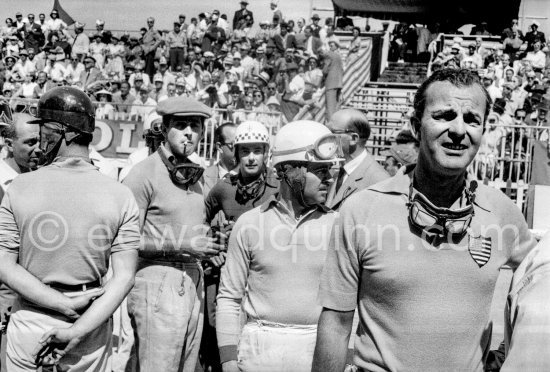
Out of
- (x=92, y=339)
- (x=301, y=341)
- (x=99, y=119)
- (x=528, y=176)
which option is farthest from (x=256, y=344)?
(x=99, y=119)

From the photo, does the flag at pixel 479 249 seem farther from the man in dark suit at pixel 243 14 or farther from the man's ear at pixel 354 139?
the man in dark suit at pixel 243 14

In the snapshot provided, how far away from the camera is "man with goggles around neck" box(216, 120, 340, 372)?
13.2 feet

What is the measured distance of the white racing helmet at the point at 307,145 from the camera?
13.9 feet

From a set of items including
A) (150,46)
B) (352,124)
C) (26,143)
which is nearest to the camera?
(26,143)

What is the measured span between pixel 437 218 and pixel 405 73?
794 inches

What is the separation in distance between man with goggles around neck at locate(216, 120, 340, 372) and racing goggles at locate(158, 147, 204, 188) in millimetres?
1063

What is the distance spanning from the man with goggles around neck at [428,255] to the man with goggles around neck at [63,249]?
159 cm

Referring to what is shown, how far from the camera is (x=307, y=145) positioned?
168 inches

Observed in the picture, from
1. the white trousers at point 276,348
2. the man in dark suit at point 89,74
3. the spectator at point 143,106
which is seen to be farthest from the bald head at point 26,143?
the man in dark suit at point 89,74

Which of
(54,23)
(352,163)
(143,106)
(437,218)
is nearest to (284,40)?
(143,106)

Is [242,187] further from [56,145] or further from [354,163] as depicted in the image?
[56,145]

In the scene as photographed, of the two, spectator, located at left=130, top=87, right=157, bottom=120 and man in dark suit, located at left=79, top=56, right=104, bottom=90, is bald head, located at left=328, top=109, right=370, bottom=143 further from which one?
man in dark suit, located at left=79, top=56, right=104, bottom=90

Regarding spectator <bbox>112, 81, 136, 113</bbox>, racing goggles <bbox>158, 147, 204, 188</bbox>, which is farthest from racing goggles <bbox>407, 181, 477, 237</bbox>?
spectator <bbox>112, 81, 136, 113</bbox>

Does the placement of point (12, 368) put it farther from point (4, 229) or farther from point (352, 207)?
point (352, 207)
